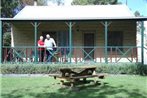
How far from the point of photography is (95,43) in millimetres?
23141

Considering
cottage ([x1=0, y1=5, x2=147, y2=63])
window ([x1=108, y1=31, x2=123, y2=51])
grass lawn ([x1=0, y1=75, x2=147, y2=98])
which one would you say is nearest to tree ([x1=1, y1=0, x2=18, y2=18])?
cottage ([x1=0, y1=5, x2=147, y2=63])

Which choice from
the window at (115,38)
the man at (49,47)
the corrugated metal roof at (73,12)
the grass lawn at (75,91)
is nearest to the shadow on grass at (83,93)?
the grass lawn at (75,91)

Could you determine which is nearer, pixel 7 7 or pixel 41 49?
pixel 41 49

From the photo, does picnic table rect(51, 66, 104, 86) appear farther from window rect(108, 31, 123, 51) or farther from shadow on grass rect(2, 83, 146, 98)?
window rect(108, 31, 123, 51)

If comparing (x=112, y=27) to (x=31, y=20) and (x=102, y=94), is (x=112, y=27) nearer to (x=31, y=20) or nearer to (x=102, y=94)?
(x=31, y=20)

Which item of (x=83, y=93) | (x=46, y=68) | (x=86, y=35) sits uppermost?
(x=86, y=35)

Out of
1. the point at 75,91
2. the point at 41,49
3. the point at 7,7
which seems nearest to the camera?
the point at 75,91

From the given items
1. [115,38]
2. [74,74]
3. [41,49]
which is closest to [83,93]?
[74,74]

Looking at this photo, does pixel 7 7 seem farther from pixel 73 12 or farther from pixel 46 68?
pixel 46 68

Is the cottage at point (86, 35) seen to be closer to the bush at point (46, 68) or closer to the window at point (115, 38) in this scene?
the window at point (115, 38)

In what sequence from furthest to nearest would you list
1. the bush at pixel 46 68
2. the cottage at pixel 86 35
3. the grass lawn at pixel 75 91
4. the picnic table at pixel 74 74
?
1. the cottage at pixel 86 35
2. the bush at pixel 46 68
3. the picnic table at pixel 74 74
4. the grass lawn at pixel 75 91

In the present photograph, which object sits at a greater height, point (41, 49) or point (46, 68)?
point (41, 49)

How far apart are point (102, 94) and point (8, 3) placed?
94.2ft

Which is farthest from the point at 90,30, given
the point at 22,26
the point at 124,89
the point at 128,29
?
the point at 124,89
